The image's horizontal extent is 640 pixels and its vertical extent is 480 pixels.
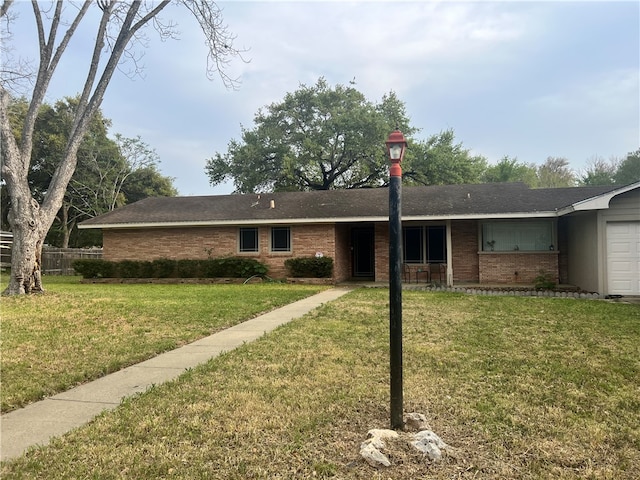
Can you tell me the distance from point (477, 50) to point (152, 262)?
46.4ft

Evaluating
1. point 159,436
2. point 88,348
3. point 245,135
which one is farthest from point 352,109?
point 159,436

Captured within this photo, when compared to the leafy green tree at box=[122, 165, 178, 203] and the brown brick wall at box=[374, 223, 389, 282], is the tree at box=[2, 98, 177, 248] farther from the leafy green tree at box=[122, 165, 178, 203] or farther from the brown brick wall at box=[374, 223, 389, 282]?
the brown brick wall at box=[374, 223, 389, 282]

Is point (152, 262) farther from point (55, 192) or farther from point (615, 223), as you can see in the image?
point (615, 223)

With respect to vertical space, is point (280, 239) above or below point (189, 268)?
above

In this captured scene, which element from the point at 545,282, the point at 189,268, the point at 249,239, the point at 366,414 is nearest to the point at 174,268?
the point at 189,268

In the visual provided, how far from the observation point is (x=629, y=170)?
127 ft

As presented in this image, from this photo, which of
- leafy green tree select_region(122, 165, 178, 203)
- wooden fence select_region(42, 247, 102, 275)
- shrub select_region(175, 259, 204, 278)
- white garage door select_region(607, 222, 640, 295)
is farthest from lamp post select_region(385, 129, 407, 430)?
leafy green tree select_region(122, 165, 178, 203)

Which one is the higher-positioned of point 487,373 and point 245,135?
point 245,135

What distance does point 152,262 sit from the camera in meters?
17.9

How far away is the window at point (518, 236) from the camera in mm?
15352

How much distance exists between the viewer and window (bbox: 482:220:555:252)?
15.4 m

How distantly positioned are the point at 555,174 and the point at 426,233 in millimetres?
38153

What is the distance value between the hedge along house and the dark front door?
4 cm

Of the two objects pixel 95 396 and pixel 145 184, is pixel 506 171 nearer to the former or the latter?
pixel 145 184
